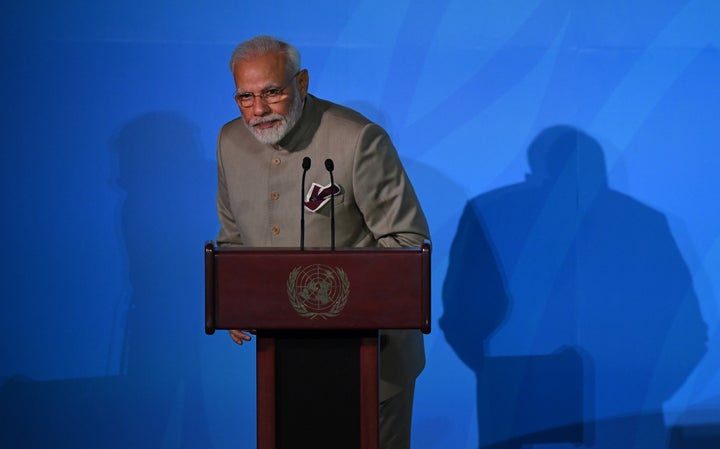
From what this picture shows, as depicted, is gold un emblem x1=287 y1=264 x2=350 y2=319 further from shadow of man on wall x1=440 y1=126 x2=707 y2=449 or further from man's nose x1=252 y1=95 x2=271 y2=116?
shadow of man on wall x1=440 y1=126 x2=707 y2=449

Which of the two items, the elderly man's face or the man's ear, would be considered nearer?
the elderly man's face

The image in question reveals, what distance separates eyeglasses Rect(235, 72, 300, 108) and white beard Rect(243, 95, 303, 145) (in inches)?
1.6

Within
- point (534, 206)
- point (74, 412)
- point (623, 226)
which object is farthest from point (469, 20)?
point (74, 412)

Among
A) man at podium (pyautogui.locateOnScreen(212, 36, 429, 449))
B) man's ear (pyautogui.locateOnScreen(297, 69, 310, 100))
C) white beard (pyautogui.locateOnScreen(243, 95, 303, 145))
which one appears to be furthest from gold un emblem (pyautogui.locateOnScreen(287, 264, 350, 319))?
man's ear (pyautogui.locateOnScreen(297, 69, 310, 100))

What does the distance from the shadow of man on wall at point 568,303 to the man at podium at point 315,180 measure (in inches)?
41.5

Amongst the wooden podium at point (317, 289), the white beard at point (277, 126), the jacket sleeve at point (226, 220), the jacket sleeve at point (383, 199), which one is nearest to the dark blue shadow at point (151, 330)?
the jacket sleeve at point (226, 220)

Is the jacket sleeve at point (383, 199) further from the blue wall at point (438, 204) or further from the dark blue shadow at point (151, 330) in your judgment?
the dark blue shadow at point (151, 330)

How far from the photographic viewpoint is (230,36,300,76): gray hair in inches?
99.3

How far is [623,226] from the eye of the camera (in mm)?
3703

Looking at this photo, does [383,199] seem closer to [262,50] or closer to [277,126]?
[277,126]

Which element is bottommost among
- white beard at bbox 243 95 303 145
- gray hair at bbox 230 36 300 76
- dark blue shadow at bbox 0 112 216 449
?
dark blue shadow at bbox 0 112 216 449

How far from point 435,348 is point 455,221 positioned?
50cm

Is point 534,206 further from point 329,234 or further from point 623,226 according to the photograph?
point 329,234

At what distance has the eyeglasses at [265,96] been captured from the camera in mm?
2527
